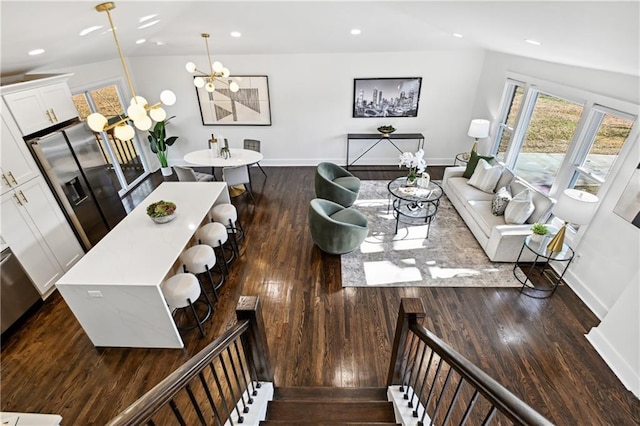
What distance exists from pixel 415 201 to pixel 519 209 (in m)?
1.41

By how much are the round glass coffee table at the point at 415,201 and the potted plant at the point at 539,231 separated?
4.21ft

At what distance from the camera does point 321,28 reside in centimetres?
485

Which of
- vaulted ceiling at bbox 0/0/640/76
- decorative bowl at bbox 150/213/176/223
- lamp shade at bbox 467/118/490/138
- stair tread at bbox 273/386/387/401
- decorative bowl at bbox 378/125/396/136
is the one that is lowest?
stair tread at bbox 273/386/387/401

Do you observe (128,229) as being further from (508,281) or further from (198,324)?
(508,281)

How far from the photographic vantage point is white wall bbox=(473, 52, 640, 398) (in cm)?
273

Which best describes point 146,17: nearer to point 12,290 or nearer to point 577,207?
point 12,290

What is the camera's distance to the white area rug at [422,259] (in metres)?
3.93

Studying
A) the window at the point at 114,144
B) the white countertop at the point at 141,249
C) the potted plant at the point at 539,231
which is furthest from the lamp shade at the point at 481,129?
the window at the point at 114,144

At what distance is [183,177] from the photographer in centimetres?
509

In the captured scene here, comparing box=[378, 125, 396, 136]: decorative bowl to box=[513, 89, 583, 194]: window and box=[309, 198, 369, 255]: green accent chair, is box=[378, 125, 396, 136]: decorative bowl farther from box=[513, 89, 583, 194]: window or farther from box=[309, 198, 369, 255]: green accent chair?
box=[309, 198, 369, 255]: green accent chair

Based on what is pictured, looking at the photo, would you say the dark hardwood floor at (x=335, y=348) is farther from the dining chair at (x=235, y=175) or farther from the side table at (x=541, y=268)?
the dining chair at (x=235, y=175)

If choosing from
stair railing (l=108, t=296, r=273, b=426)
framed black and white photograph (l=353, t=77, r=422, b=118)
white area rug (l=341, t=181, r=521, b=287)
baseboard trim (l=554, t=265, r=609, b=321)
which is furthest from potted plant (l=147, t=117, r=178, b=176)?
baseboard trim (l=554, t=265, r=609, b=321)

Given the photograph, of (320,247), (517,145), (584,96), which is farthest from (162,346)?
(517,145)

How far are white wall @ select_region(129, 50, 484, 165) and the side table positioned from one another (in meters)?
3.58
